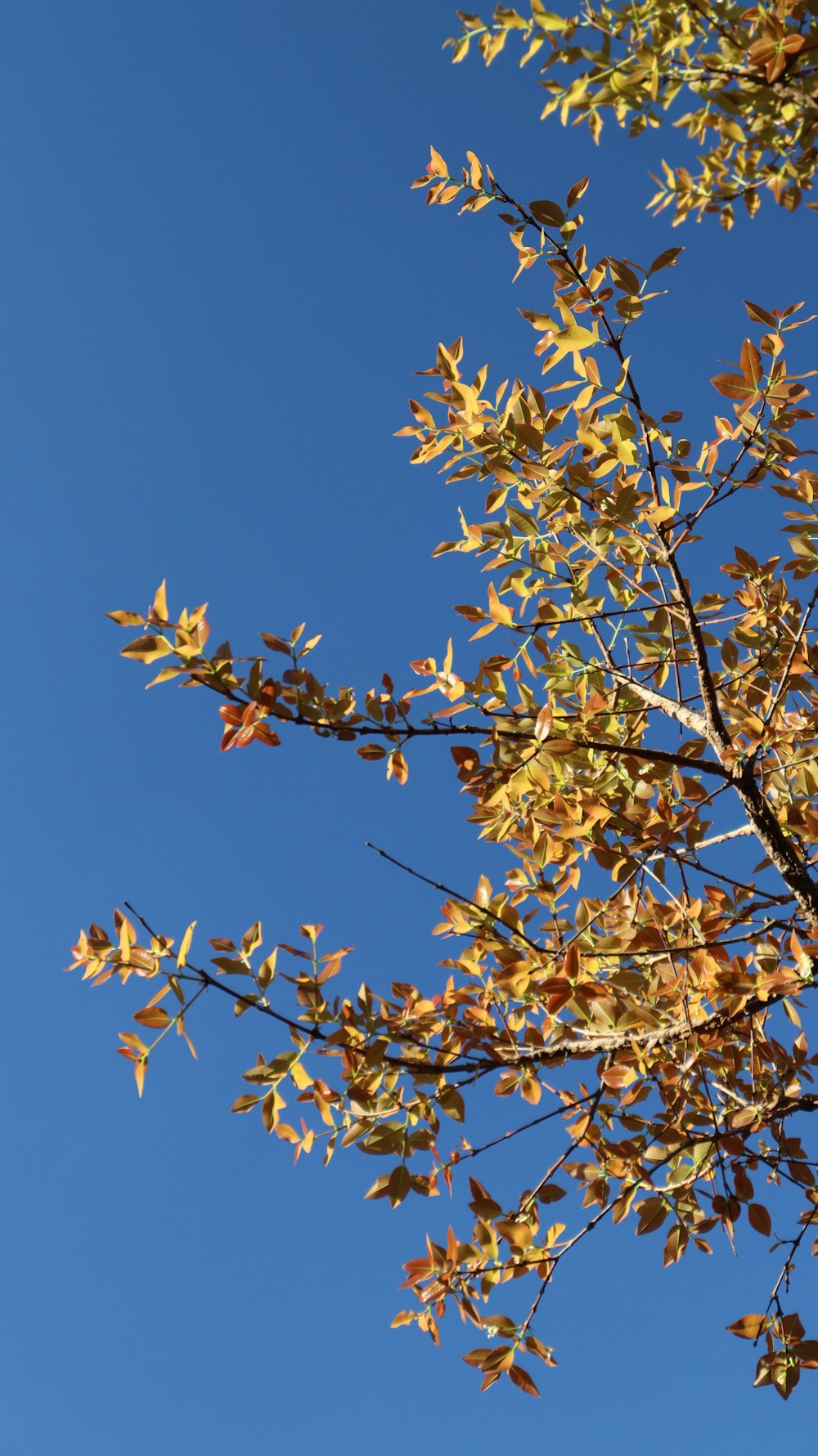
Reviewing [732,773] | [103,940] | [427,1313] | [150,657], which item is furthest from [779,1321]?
[150,657]

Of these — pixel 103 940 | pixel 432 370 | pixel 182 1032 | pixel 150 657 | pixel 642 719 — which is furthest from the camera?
pixel 642 719

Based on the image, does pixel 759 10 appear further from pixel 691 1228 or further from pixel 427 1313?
pixel 427 1313

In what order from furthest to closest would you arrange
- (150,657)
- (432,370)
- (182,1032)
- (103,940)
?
(432,370), (103,940), (182,1032), (150,657)

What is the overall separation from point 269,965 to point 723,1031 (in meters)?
1.14

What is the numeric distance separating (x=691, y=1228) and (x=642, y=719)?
1.36 meters

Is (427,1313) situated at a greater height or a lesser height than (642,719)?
lesser

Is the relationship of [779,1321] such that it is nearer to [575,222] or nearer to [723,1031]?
[723,1031]

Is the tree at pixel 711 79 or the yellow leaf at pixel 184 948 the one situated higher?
the tree at pixel 711 79

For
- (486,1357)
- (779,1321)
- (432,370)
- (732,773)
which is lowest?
(779,1321)

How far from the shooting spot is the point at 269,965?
1.96 meters

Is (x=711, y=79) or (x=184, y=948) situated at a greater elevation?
(x=711, y=79)

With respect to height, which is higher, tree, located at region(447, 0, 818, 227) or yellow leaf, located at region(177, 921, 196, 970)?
tree, located at region(447, 0, 818, 227)

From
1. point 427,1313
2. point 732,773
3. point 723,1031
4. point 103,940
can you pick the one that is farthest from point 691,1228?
point 103,940

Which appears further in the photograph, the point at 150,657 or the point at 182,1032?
the point at 182,1032
